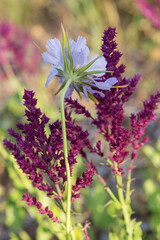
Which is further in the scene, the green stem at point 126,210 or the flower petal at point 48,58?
the green stem at point 126,210

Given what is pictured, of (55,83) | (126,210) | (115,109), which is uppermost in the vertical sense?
(55,83)

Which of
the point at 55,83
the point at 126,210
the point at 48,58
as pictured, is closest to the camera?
the point at 48,58

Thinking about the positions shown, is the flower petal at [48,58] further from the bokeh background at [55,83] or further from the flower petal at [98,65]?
the bokeh background at [55,83]

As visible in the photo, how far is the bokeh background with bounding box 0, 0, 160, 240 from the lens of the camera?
5.60 ft

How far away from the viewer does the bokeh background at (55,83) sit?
67.2 inches

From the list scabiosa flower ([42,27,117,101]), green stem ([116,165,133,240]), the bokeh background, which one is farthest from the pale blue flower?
the bokeh background

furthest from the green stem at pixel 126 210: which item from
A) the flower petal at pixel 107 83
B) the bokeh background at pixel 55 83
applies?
the flower petal at pixel 107 83

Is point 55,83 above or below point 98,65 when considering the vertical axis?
above

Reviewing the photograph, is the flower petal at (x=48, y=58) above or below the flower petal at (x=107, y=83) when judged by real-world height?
above

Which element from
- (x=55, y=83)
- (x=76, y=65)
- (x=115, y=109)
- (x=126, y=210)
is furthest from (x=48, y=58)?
(x=55, y=83)

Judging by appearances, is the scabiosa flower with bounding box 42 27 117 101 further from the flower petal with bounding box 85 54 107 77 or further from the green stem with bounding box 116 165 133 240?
the green stem with bounding box 116 165 133 240

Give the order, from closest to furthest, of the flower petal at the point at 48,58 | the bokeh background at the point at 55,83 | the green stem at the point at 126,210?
the flower petal at the point at 48,58, the green stem at the point at 126,210, the bokeh background at the point at 55,83

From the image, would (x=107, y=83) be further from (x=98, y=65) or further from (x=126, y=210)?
(x=126, y=210)

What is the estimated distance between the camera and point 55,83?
3.89 m
